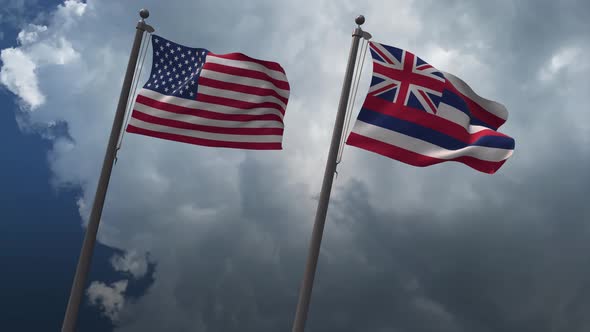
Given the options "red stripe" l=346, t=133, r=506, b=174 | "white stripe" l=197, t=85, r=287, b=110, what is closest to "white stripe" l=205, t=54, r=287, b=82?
"white stripe" l=197, t=85, r=287, b=110

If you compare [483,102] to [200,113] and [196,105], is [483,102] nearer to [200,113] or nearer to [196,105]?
[200,113]

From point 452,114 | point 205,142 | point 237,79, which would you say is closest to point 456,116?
point 452,114

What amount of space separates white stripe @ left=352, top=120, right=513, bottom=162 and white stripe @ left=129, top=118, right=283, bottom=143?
10.6 ft

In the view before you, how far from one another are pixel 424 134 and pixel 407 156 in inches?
36.1

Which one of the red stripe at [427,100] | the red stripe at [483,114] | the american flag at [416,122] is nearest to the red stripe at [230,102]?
the american flag at [416,122]

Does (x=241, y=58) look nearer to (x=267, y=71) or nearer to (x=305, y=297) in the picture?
(x=267, y=71)

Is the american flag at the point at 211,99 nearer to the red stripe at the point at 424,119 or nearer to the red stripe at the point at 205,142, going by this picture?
the red stripe at the point at 205,142

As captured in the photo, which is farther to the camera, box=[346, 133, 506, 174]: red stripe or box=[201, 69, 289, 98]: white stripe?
box=[201, 69, 289, 98]: white stripe

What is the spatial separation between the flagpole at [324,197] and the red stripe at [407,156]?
23.2 inches

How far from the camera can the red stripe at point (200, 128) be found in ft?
68.6

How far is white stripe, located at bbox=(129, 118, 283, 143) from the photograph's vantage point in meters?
20.8

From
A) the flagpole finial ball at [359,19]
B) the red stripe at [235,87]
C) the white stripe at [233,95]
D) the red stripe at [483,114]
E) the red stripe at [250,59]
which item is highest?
the flagpole finial ball at [359,19]

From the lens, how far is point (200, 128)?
69.3 ft

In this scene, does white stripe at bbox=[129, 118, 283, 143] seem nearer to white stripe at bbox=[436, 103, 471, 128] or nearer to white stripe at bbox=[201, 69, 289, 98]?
white stripe at bbox=[201, 69, 289, 98]
